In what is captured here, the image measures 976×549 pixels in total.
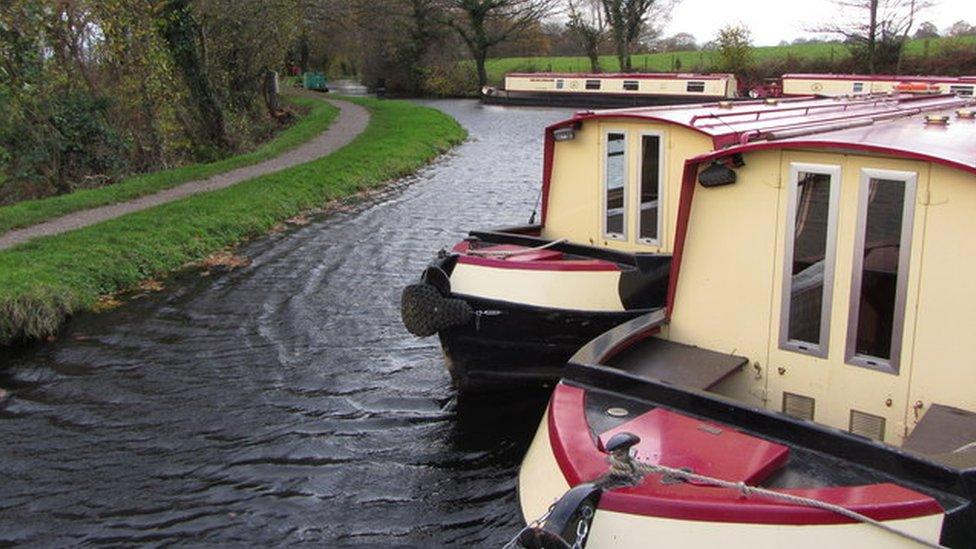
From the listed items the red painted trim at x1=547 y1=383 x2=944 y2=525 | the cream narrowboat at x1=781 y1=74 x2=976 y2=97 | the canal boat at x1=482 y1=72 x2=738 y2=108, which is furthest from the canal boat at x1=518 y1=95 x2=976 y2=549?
the canal boat at x1=482 y1=72 x2=738 y2=108

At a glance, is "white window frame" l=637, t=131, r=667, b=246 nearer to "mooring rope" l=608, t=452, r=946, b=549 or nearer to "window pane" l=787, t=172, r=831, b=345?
"window pane" l=787, t=172, r=831, b=345

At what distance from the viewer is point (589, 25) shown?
52.7 m

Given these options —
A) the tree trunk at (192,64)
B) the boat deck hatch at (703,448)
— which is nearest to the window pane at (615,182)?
the boat deck hatch at (703,448)

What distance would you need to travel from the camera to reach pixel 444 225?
14.6m

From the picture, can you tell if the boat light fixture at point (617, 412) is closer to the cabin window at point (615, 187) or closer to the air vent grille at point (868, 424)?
the air vent grille at point (868, 424)

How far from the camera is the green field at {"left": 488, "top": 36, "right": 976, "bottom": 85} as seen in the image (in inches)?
1663

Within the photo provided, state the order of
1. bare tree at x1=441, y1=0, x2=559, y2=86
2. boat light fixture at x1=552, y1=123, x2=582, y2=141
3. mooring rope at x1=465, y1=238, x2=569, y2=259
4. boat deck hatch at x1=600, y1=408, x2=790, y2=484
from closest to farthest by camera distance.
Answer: boat deck hatch at x1=600, y1=408, x2=790, y2=484 → mooring rope at x1=465, y1=238, x2=569, y2=259 → boat light fixture at x1=552, y1=123, x2=582, y2=141 → bare tree at x1=441, y1=0, x2=559, y2=86

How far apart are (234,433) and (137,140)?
12.6m

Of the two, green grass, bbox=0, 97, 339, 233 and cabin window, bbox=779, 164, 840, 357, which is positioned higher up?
cabin window, bbox=779, 164, 840, 357

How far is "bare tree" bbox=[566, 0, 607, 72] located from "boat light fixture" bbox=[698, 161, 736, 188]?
47.6 metres

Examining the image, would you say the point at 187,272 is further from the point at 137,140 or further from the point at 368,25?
the point at 368,25

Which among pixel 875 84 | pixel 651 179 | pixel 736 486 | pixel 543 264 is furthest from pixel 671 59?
pixel 736 486

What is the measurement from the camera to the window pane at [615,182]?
8.08 meters

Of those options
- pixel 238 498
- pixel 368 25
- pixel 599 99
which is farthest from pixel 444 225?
pixel 368 25
